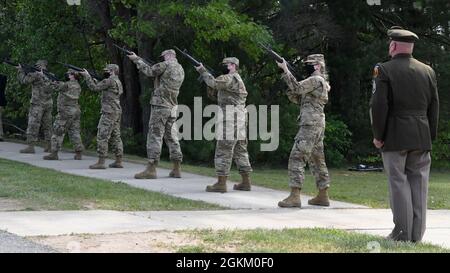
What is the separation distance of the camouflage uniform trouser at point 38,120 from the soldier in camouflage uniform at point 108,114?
3.25 meters

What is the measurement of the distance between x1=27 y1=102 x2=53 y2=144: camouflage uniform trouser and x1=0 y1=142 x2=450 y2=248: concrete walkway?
5755mm

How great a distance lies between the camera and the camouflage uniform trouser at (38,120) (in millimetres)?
17219

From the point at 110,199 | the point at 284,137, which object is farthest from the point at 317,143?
the point at 284,137

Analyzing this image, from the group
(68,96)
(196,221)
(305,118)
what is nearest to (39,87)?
(68,96)

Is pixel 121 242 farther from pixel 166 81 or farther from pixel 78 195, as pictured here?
pixel 166 81

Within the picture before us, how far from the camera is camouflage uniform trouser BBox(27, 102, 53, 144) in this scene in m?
17.2

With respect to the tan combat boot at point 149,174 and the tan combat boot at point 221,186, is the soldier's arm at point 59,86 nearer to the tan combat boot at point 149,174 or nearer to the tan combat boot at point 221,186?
the tan combat boot at point 149,174

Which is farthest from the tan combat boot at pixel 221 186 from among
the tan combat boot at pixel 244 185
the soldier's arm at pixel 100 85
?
the soldier's arm at pixel 100 85

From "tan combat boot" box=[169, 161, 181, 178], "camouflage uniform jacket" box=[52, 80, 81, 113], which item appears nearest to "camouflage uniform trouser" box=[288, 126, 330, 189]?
"tan combat boot" box=[169, 161, 181, 178]

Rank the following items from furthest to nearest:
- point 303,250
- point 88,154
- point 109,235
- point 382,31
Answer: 1. point 382,31
2. point 88,154
3. point 109,235
4. point 303,250

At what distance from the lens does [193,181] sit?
13.2 meters

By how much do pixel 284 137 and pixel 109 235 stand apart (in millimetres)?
11866

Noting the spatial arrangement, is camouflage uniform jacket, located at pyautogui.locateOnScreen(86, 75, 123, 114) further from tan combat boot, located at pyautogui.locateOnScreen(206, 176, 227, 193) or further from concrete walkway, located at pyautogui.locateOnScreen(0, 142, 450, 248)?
tan combat boot, located at pyautogui.locateOnScreen(206, 176, 227, 193)

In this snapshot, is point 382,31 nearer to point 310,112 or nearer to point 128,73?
point 128,73
